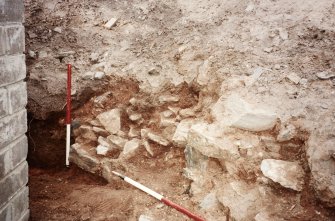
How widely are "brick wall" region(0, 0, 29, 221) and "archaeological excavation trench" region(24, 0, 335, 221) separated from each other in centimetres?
75

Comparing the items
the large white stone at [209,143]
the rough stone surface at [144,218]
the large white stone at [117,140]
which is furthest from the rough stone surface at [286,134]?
the large white stone at [117,140]

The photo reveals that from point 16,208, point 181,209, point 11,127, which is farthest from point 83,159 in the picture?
point 11,127

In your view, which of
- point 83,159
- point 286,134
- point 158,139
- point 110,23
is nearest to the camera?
point 286,134

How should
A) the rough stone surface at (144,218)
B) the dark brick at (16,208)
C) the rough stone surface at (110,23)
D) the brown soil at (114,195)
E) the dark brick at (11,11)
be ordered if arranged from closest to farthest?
1. the dark brick at (11,11)
2. the dark brick at (16,208)
3. the rough stone surface at (144,218)
4. the brown soil at (114,195)
5. the rough stone surface at (110,23)

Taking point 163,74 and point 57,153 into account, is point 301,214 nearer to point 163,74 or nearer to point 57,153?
point 163,74

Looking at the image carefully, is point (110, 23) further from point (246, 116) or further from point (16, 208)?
point (16, 208)

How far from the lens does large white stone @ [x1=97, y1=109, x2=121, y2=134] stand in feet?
12.6

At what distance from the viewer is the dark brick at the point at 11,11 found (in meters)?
1.97

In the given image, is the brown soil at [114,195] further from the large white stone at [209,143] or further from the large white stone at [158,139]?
the large white stone at [209,143]

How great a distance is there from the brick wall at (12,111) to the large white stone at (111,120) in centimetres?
139

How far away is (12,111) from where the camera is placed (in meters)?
2.23

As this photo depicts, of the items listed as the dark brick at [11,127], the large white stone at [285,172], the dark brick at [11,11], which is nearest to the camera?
the dark brick at [11,11]

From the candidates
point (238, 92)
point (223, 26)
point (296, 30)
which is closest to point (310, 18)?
point (296, 30)

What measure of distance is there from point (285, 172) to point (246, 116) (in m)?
0.62
